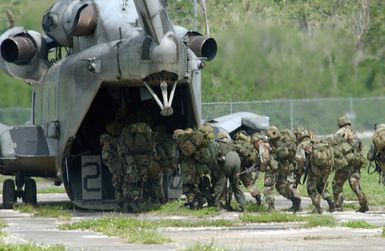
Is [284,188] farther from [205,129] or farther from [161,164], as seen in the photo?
[161,164]

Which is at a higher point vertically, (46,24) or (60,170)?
(46,24)

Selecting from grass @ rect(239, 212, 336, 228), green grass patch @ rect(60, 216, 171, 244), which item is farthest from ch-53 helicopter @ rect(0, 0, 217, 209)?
green grass patch @ rect(60, 216, 171, 244)

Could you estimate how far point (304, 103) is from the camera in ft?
152

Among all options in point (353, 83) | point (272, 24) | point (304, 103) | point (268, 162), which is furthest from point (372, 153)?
point (304, 103)

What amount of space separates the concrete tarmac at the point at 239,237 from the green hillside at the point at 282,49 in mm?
12193

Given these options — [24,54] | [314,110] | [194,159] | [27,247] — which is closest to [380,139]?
[194,159]

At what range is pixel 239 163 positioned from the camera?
2555 cm

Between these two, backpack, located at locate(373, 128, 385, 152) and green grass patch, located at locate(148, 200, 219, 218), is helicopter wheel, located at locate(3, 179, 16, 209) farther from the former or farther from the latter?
backpack, located at locate(373, 128, 385, 152)

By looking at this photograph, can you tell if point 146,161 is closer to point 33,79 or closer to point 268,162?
point 268,162

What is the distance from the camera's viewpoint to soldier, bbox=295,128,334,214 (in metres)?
24.6

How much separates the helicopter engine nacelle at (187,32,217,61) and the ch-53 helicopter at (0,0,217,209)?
21 mm

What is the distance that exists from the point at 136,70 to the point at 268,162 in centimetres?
311

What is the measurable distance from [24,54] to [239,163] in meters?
6.08

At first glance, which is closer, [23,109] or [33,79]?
[33,79]
